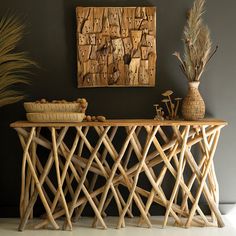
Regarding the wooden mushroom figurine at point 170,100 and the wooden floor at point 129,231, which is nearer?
the wooden floor at point 129,231

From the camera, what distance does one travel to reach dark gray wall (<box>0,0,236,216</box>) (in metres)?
3.29

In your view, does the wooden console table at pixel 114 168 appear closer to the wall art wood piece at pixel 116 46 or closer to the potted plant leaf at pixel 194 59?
the potted plant leaf at pixel 194 59

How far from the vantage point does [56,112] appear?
2.96m

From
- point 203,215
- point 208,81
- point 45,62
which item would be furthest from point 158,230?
point 45,62

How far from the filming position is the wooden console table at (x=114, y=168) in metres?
2.95

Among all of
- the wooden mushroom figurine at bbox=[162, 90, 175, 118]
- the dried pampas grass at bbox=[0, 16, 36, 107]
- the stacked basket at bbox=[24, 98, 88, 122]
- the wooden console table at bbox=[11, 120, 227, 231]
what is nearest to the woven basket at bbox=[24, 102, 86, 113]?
the stacked basket at bbox=[24, 98, 88, 122]

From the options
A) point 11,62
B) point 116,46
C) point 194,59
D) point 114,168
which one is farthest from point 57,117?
point 194,59

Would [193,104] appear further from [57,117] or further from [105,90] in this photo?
[57,117]

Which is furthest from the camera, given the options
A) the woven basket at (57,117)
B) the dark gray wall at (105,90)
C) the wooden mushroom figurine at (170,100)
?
the dark gray wall at (105,90)

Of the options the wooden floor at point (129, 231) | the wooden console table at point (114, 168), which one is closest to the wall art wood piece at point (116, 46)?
the wooden console table at point (114, 168)

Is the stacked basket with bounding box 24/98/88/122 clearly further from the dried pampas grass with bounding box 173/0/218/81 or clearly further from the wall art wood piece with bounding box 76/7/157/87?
the dried pampas grass with bounding box 173/0/218/81

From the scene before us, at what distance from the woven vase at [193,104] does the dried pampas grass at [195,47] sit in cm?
8

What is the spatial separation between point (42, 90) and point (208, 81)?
1.47 m

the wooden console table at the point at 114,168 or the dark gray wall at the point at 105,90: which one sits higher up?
the dark gray wall at the point at 105,90
